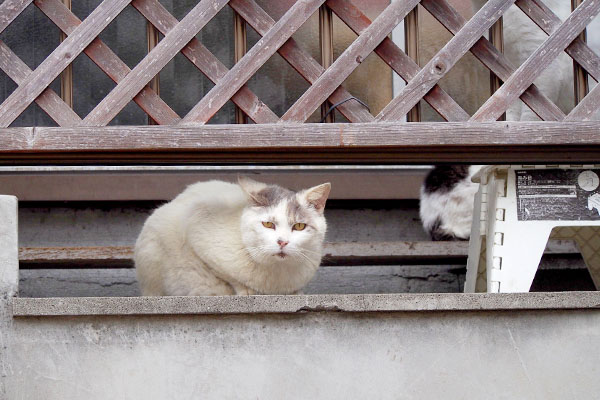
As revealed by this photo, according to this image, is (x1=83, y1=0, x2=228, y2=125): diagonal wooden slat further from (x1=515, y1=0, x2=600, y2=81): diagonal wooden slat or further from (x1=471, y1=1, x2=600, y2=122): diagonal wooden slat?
(x1=515, y1=0, x2=600, y2=81): diagonal wooden slat

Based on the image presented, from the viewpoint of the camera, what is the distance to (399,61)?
3.61 meters

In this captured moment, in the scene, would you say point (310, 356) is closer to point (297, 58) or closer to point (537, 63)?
point (297, 58)

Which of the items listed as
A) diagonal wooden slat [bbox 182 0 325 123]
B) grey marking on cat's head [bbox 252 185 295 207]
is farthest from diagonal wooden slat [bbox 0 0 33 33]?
grey marking on cat's head [bbox 252 185 295 207]

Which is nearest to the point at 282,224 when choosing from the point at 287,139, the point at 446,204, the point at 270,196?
the point at 270,196

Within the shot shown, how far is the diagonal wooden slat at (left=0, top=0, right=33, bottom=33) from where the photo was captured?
3580 mm

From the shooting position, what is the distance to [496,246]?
3.96 metres

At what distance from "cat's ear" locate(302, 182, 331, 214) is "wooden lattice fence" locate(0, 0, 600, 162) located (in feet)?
0.88

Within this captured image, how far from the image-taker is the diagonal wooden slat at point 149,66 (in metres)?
3.47

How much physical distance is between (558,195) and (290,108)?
1.39 m

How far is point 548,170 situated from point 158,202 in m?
2.49

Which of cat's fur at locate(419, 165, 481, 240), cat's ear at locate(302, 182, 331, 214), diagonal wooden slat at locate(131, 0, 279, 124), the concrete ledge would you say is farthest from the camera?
cat's fur at locate(419, 165, 481, 240)

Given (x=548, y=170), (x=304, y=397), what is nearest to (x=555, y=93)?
(x=548, y=170)

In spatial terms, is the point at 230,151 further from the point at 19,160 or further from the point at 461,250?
the point at 461,250

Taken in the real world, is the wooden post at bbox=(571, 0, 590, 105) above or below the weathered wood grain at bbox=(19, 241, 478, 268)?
above
